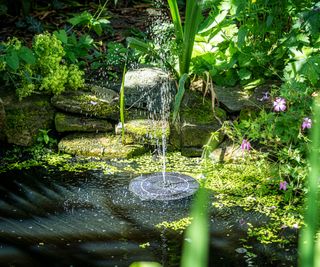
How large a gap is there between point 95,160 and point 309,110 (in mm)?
1446

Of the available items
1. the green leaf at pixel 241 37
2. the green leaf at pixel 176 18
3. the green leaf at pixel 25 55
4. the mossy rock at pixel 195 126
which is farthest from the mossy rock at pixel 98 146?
the green leaf at pixel 241 37

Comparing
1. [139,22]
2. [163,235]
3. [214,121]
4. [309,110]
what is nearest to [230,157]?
[214,121]

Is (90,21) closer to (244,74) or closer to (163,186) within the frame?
(244,74)

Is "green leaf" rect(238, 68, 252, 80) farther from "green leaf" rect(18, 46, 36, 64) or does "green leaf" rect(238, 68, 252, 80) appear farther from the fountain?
"green leaf" rect(18, 46, 36, 64)

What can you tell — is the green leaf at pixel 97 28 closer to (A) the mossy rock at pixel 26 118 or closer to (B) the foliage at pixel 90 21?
(B) the foliage at pixel 90 21

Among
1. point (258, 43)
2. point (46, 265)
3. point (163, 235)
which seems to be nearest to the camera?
point (46, 265)

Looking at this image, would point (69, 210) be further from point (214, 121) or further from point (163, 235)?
point (214, 121)

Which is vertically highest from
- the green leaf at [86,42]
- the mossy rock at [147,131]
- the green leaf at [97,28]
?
the green leaf at [97,28]

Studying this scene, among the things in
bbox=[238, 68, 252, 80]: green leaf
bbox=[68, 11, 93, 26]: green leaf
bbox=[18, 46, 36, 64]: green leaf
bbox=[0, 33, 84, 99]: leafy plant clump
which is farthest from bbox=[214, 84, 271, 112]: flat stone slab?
bbox=[68, 11, 93, 26]: green leaf

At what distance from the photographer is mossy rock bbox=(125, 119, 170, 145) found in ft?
12.4

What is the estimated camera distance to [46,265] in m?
2.40

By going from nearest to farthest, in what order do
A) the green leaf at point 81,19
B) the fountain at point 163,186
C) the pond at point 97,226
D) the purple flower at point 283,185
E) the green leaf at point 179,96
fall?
the pond at point 97,226, the purple flower at point 283,185, the fountain at point 163,186, the green leaf at point 179,96, the green leaf at point 81,19

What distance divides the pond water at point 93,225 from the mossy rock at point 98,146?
308mm

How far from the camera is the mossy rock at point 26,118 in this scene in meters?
3.87
